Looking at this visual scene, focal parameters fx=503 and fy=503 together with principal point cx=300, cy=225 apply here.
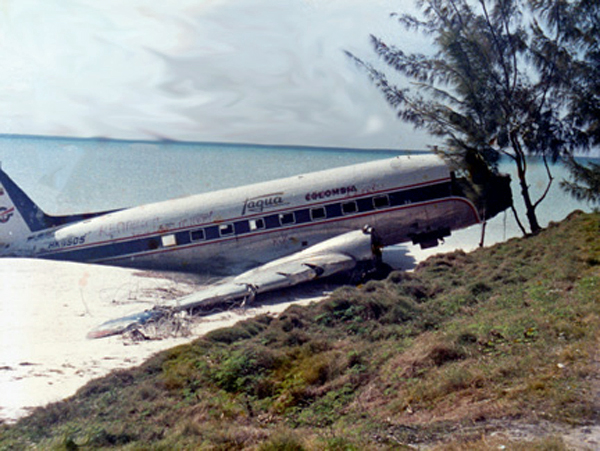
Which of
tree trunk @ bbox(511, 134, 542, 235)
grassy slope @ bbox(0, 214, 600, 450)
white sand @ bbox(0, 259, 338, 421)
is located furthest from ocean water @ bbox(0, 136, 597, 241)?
grassy slope @ bbox(0, 214, 600, 450)

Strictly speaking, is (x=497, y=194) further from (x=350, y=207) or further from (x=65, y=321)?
(x=65, y=321)

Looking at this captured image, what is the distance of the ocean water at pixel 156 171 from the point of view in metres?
10.9

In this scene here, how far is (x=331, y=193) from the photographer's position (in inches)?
591

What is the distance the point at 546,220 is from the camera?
16.3 meters

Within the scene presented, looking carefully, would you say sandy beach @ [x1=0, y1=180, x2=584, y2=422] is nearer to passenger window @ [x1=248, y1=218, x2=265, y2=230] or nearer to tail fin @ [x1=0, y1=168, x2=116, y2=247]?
passenger window @ [x1=248, y1=218, x2=265, y2=230]

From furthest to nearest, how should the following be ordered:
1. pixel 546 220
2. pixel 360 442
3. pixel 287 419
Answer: pixel 546 220
pixel 287 419
pixel 360 442

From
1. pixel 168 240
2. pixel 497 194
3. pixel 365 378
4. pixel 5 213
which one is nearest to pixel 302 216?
pixel 168 240

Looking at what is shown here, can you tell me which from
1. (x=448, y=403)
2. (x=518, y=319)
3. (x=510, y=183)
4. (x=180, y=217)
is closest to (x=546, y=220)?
(x=510, y=183)

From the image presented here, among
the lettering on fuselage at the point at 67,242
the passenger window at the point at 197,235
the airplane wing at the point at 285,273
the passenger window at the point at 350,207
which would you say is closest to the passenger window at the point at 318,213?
the passenger window at the point at 350,207

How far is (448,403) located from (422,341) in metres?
2.19

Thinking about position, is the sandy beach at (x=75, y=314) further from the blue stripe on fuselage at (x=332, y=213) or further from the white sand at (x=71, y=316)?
the blue stripe on fuselage at (x=332, y=213)

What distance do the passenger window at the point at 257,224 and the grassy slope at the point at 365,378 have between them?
17.6 feet

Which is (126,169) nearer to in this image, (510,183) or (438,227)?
(438,227)

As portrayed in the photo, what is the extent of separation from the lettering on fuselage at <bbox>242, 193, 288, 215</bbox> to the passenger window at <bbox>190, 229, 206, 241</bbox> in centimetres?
139
